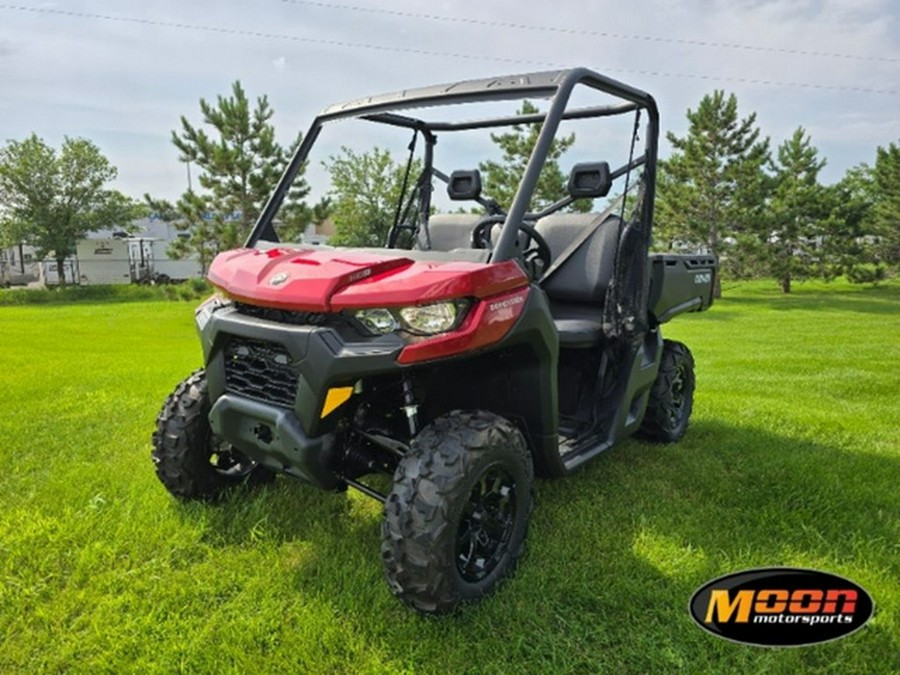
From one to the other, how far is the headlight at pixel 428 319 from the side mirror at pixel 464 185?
1.92m

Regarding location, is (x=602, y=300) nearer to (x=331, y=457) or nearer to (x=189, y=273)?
(x=331, y=457)

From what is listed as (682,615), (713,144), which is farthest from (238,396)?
(713,144)

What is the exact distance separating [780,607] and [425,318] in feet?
5.58

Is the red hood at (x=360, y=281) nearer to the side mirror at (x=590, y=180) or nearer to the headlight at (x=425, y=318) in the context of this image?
the headlight at (x=425, y=318)

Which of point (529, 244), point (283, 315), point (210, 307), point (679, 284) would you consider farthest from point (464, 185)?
point (283, 315)

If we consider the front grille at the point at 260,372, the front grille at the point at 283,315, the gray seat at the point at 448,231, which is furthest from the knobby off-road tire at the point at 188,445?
the gray seat at the point at 448,231

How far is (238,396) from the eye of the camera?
2531 millimetres

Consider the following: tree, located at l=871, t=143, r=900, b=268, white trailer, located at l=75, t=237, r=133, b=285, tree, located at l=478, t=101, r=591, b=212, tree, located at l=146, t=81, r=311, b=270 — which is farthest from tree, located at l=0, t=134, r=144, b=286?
tree, located at l=871, t=143, r=900, b=268

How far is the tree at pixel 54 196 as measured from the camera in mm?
33438

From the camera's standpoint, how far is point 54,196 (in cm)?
3466

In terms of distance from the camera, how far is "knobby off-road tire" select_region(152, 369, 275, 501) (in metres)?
3.03

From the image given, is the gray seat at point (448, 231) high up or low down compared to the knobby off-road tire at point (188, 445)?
up

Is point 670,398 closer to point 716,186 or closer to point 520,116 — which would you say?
point 520,116

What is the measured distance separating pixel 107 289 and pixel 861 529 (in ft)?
100
